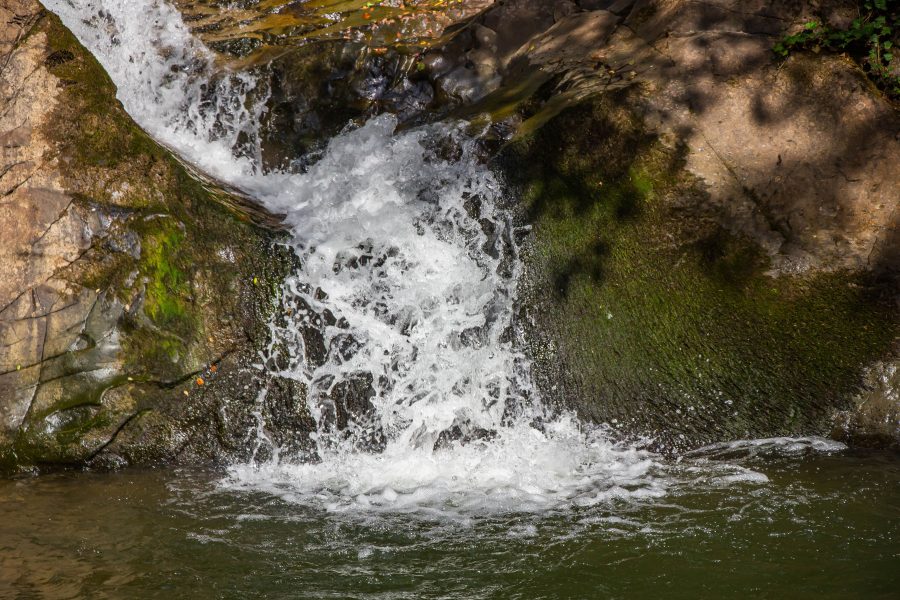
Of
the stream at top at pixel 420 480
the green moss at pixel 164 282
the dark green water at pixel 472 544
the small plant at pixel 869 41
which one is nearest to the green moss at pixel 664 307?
the stream at top at pixel 420 480

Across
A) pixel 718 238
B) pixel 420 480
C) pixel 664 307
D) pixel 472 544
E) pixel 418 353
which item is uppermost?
pixel 718 238

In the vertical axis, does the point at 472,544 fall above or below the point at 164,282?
below

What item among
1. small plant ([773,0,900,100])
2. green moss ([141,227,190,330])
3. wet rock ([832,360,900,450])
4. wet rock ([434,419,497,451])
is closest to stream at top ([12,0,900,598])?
wet rock ([434,419,497,451])

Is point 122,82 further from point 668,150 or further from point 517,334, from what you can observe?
point 668,150

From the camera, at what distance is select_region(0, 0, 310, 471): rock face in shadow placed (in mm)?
4332

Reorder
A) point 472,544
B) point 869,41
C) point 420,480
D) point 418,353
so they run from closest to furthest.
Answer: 1. point 472,544
2. point 420,480
3. point 869,41
4. point 418,353

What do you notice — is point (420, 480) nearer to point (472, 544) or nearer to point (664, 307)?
point (472, 544)

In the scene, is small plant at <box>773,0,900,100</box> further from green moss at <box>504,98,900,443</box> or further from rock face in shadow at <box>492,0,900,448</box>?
green moss at <box>504,98,900,443</box>

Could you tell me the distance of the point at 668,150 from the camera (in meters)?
4.43

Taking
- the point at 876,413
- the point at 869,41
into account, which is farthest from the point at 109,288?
the point at 869,41

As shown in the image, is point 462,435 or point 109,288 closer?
point 109,288

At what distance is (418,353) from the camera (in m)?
4.66

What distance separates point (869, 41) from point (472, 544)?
12.0 ft

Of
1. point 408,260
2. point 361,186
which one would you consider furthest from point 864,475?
point 361,186
